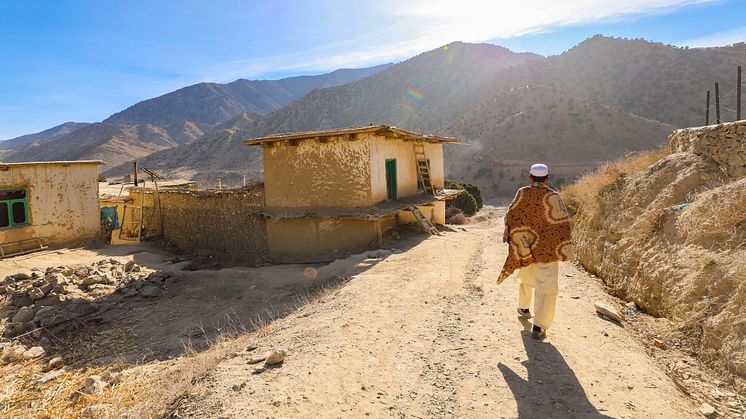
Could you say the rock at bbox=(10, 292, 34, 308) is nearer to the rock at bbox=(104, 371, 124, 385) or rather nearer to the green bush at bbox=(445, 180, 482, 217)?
the rock at bbox=(104, 371, 124, 385)

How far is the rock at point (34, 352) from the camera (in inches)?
303

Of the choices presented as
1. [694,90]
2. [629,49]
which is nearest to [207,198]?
[694,90]

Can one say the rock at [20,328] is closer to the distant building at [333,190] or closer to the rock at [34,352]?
the rock at [34,352]

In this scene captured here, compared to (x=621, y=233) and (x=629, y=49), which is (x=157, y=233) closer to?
(x=621, y=233)

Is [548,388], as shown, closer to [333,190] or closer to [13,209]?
[333,190]

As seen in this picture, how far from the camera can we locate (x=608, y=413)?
3512mm

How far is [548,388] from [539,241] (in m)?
1.72

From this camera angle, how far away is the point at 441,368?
4379 mm

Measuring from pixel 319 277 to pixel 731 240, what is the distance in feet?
27.0

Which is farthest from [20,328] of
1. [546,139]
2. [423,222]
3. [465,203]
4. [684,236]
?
[546,139]

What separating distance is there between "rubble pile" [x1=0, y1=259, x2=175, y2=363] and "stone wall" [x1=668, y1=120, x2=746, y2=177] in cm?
1362

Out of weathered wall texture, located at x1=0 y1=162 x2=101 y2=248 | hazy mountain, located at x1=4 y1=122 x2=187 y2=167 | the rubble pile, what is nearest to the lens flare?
hazy mountain, located at x1=4 y1=122 x2=187 y2=167

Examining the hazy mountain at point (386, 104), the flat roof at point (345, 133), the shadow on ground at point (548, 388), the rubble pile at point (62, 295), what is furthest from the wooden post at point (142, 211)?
the hazy mountain at point (386, 104)

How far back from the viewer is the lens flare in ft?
248
